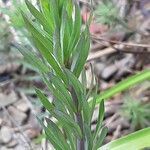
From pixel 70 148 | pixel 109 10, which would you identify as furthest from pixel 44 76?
pixel 109 10

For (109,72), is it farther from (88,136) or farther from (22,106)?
(88,136)

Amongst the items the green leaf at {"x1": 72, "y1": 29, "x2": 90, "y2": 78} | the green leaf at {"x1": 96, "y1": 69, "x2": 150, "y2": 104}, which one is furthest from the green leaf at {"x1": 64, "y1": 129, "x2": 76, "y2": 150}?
the green leaf at {"x1": 96, "y1": 69, "x2": 150, "y2": 104}

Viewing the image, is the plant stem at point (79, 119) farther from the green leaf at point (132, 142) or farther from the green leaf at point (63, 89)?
the green leaf at point (132, 142)

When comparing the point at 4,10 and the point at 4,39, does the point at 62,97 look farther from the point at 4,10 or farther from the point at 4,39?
the point at 4,39

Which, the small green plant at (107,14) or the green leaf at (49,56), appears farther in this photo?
the small green plant at (107,14)

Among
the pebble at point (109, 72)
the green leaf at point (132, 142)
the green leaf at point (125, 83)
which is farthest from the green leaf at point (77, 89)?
the pebble at point (109, 72)

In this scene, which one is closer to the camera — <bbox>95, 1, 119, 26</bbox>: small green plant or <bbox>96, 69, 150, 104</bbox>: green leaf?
<bbox>96, 69, 150, 104</bbox>: green leaf

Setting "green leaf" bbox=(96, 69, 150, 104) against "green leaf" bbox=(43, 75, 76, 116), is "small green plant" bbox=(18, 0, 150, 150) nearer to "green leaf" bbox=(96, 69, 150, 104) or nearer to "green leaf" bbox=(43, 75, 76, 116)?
"green leaf" bbox=(43, 75, 76, 116)
